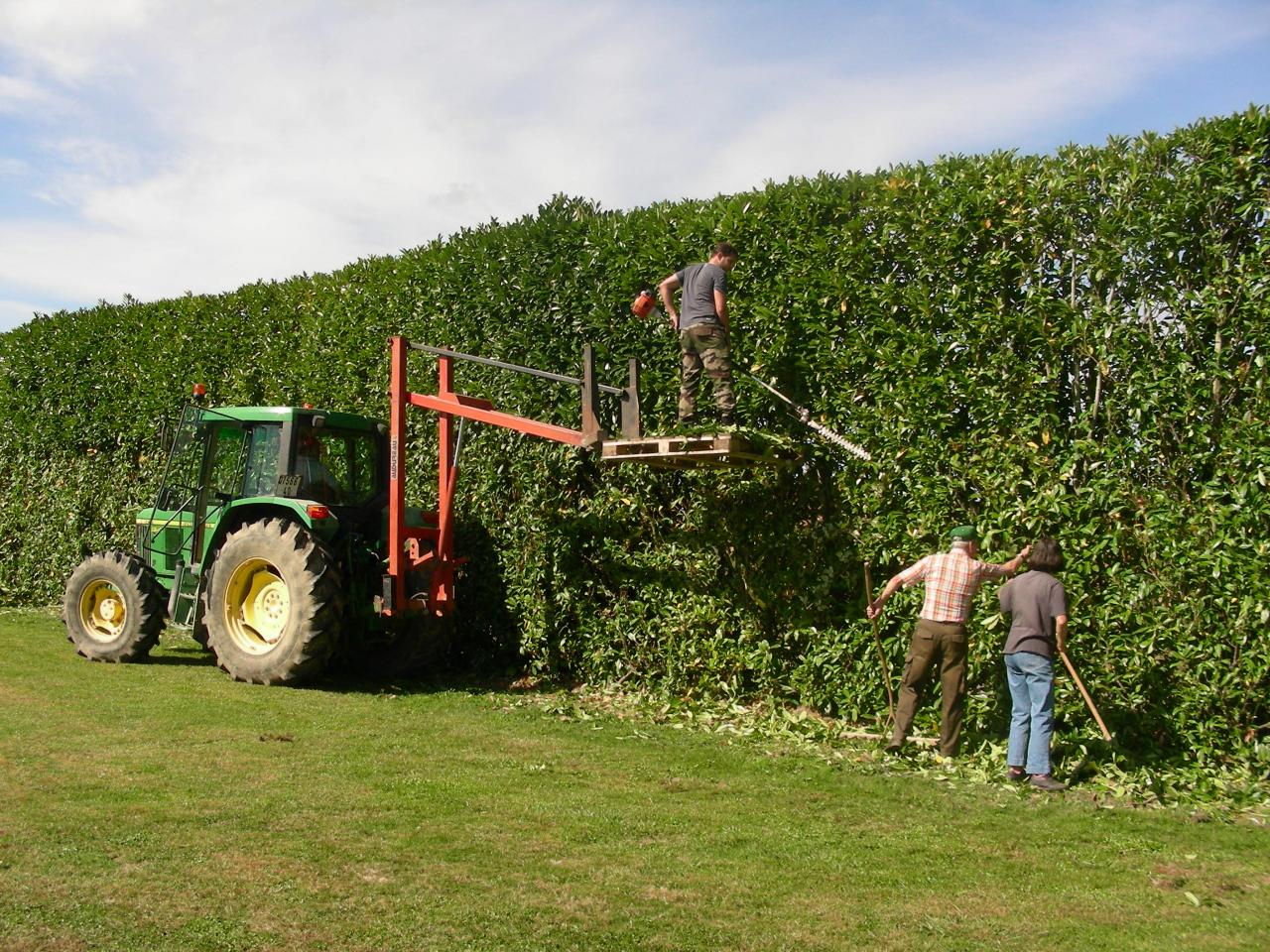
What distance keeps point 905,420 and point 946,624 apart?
1371 millimetres

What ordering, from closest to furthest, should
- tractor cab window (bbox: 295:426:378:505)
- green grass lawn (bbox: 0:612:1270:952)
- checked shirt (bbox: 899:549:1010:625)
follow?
green grass lawn (bbox: 0:612:1270:952)
checked shirt (bbox: 899:549:1010:625)
tractor cab window (bbox: 295:426:378:505)

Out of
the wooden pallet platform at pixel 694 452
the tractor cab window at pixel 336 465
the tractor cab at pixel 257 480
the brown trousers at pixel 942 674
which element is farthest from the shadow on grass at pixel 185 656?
the brown trousers at pixel 942 674

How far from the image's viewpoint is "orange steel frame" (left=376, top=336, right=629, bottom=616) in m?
9.05

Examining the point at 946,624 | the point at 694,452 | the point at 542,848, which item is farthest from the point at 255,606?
the point at 946,624

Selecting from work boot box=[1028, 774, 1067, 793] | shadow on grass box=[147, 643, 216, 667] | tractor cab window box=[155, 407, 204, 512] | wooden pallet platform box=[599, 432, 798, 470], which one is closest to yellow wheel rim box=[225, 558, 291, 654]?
shadow on grass box=[147, 643, 216, 667]

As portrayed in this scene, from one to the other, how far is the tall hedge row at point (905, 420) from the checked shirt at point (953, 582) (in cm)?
26

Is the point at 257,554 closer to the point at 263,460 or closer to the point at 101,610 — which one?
the point at 263,460

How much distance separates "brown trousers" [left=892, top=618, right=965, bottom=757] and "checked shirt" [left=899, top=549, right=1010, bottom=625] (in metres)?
0.07

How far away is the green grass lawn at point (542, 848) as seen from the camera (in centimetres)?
425

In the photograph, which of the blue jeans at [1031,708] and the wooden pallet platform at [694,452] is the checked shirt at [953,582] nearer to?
the blue jeans at [1031,708]

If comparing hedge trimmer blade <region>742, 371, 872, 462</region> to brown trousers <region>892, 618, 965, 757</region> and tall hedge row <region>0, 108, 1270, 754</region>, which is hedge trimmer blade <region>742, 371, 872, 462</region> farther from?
brown trousers <region>892, 618, 965, 757</region>

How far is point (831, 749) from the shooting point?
7422 millimetres

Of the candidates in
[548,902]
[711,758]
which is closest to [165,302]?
[711,758]

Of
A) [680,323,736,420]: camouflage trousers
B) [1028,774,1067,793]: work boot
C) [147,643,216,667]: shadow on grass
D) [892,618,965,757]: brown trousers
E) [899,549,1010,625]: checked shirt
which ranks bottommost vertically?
[1028,774,1067,793]: work boot
